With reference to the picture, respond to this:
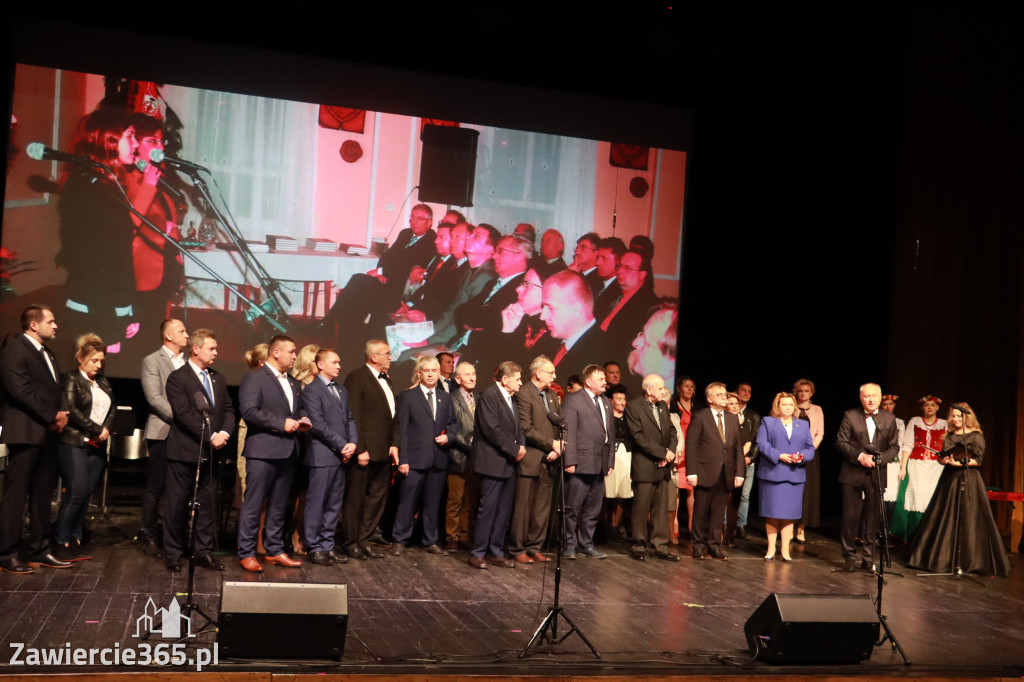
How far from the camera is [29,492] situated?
19.3ft

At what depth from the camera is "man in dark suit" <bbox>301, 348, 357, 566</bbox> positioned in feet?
21.5

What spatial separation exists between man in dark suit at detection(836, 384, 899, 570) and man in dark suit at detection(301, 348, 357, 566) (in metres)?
4.17

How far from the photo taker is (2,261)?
26.3 feet

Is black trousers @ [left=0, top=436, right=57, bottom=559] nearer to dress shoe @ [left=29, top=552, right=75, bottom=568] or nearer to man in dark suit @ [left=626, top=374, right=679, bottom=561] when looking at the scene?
dress shoe @ [left=29, top=552, right=75, bottom=568]

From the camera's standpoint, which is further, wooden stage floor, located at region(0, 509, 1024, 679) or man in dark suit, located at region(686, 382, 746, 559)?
man in dark suit, located at region(686, 382, 746, 559)

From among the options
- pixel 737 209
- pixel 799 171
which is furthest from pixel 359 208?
pixel 799 171

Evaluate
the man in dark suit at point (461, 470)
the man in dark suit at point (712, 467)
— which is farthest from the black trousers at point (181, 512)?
the man in dark suit at point (712, 467)

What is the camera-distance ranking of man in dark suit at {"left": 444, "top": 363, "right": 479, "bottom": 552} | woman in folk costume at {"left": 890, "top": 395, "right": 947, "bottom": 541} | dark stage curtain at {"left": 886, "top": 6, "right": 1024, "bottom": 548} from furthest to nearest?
dark stage curtain at {"left": 886, "top": 6, "right": 1024, "bottom": 548} → woman in folk costume at {"left": 890, "top": 395, "right": 947, "bottom": 541} → man in dark suit at {"left": 444, "top": 363, "right": 479, "bottom": 552}

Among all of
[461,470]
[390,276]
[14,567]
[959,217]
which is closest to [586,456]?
[461,470]

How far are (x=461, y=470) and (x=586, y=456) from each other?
1017 millimetres

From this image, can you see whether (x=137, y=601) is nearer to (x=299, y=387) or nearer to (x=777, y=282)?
(x=299, y=387)

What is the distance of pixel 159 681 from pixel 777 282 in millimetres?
9055

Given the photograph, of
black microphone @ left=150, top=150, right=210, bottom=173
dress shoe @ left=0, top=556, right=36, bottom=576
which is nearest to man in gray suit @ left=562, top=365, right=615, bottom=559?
dress shoe @ left=0, top=556, right=36, bottom=576

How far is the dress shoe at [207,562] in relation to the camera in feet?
20.3
